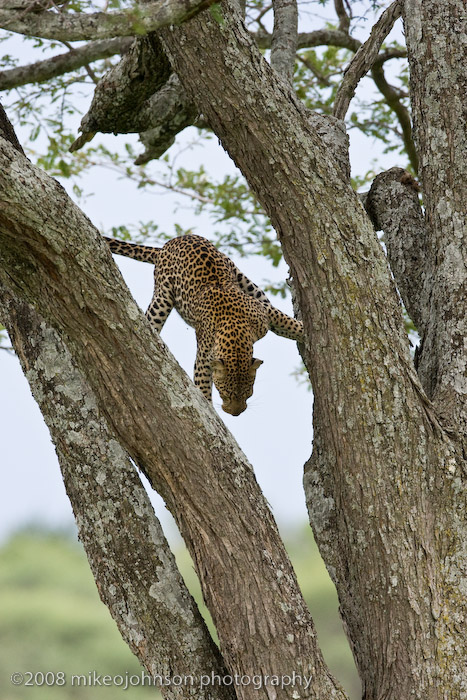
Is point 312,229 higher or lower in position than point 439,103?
lower

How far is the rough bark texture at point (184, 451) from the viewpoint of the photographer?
3.52 m

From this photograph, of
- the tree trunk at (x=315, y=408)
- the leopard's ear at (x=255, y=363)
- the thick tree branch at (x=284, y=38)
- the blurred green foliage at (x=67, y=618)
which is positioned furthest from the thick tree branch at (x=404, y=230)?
the blurred green foliage at (x=67, y=618)

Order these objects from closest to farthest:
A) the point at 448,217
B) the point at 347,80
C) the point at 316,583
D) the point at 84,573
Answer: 1. the point at 448,217
2. the point at 347,80
3. the point at 316,583
4. the point at 84,573

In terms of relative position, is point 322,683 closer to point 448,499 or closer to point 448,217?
point 448,499

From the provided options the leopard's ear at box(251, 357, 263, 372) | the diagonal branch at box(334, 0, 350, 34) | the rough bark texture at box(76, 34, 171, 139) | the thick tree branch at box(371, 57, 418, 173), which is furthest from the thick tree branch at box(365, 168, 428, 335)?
the diagonal branch at box(334, 0, 350, 34)

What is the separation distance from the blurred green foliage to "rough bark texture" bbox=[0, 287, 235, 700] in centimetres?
1071

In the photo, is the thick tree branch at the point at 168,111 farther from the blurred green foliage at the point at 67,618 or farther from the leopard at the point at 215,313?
the blurred green foliage at the point at 67,618

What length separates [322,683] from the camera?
12.2 feet

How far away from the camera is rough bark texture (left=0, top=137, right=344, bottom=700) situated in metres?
3.52

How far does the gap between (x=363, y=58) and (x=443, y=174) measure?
927mm

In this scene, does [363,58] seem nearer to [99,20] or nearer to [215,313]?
[215,313]

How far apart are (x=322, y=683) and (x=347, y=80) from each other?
131 inches

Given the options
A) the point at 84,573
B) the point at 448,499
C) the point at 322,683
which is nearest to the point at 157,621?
the point at 322,683

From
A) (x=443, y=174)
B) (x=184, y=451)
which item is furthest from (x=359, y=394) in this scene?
(x=443, y=174)
